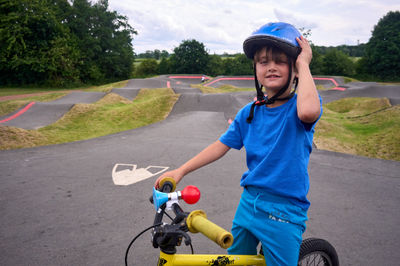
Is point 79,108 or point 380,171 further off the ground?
point 79,108

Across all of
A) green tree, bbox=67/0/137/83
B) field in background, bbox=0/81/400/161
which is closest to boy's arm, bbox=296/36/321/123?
field in background, bbox=0/81/400/161

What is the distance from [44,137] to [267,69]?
35.7 feet

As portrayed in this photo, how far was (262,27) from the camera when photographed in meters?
1.89

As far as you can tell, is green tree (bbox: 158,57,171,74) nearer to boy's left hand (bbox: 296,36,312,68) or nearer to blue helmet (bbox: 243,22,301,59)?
blue helmet (bbox: 243,22,301,59)

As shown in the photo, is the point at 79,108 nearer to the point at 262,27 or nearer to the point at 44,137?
the point at 44,137

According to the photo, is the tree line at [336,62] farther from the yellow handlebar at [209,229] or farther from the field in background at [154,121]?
the yellow handlebar at [209,229]

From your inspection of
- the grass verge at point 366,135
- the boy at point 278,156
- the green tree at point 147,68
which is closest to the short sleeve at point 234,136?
the boy at point 278,156

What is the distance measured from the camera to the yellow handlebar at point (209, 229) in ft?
3.96

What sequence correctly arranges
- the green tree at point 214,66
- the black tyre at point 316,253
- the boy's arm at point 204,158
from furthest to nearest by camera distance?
the green tree at point 214,66, the black tyre at point 316,253, the boy's arm at point 204,158

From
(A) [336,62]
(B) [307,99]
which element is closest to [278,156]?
(B) [307,99]

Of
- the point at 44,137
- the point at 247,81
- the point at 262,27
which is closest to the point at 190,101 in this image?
the point at 44,137

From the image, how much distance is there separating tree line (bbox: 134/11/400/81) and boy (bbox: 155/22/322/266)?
58.4 m

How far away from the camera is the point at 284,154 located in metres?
1.74

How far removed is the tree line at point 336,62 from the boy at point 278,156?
58.4m
